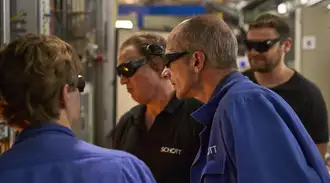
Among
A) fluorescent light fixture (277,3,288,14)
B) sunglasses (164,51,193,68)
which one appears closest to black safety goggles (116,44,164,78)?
sunglasses (164,51,193,68)

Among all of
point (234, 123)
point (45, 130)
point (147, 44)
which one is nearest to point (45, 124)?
point (45, 130)

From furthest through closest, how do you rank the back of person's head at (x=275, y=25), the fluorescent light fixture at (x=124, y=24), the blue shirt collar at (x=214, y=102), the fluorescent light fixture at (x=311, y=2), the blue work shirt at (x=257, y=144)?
the fluorescent light fixture at (x=124, y=24) → the fluorescent light fixture at (x=311, y=2) → the back of person's head at (x=275, y=25) → the blue shirt collar at (x=214, y=102) → the blue work shirt at (x=257, y=144)

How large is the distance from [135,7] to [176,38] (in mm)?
4991


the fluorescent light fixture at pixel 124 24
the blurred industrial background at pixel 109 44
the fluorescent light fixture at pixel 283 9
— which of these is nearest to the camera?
the blurred industrial background at pixel 109 44

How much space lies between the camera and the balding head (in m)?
1.71

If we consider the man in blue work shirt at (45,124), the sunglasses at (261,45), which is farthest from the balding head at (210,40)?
the sunglasses at (261,45)

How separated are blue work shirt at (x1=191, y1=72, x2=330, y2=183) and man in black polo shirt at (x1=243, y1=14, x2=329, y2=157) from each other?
1.36 meters

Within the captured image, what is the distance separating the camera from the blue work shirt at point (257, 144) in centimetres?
140

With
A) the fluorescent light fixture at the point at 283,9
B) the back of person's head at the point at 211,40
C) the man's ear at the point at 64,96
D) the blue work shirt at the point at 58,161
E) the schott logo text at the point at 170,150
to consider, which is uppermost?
the fluorescent light fixture at the point at 283,9

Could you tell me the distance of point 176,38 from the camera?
1.81 metres

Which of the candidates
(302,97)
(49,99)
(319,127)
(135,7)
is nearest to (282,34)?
(302,97)

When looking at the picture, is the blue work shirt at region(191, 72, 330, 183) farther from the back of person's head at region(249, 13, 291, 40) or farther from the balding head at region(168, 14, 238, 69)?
the back of person's head at region(249, 13, 291, 40)

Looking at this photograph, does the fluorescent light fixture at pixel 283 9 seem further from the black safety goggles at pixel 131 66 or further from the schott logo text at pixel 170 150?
the schott logo text at pixel 170 150

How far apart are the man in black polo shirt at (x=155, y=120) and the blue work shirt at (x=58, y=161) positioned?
815 mm
